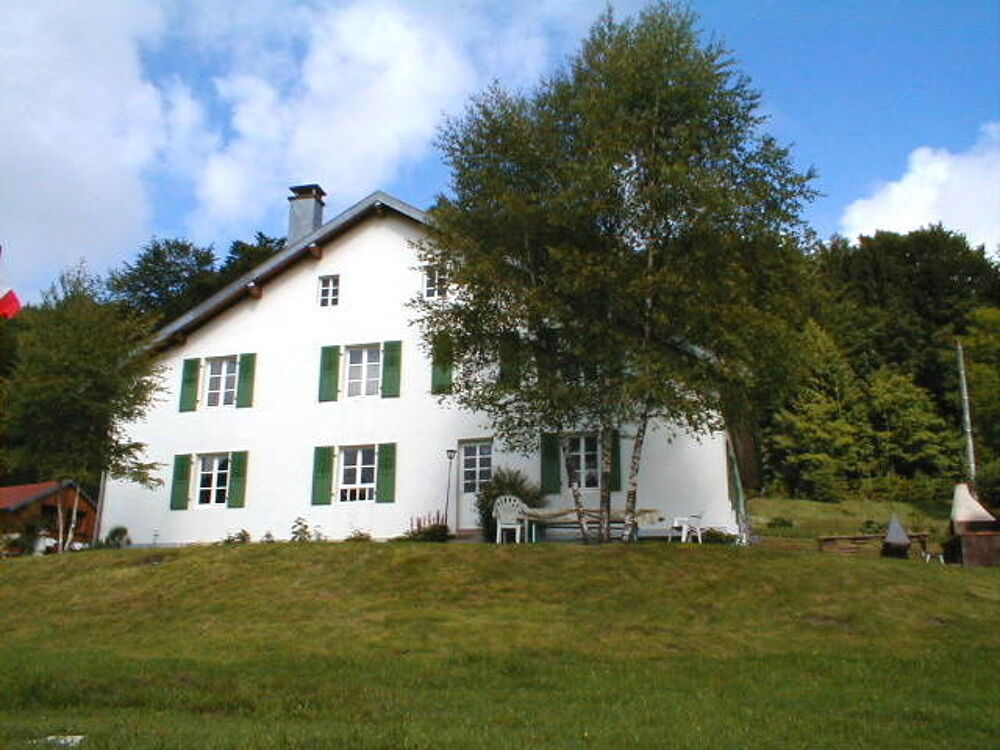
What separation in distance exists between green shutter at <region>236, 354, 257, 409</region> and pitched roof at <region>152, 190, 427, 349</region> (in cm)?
145

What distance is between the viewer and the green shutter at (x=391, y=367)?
2250 cm

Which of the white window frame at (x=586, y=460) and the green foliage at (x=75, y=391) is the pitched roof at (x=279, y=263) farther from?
the white window frame at (x=586, y=460)

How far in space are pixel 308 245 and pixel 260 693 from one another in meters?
15.8

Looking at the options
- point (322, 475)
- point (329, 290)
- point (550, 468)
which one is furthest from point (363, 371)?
point (550, 468)

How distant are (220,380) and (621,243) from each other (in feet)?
37.9

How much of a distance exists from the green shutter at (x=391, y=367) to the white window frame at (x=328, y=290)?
202 cm

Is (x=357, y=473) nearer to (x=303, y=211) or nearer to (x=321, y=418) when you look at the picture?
(x=321, y=418)

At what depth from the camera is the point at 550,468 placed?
20688 mm

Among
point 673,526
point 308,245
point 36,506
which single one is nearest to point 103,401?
A: point 308,245

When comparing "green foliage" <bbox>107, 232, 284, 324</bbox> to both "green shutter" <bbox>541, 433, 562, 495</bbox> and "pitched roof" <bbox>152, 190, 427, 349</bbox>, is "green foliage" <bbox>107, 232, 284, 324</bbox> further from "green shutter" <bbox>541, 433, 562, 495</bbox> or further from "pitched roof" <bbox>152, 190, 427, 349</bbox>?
"green shutter" <bbox>541, 433, 562, 495</bbox>

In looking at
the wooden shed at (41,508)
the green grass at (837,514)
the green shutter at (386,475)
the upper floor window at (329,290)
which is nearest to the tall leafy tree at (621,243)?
the green shutter at (386,475)

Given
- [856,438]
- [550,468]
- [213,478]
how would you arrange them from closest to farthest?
[550,468] → [213,478] → [856,438]

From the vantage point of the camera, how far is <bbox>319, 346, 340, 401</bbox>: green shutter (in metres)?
23.0

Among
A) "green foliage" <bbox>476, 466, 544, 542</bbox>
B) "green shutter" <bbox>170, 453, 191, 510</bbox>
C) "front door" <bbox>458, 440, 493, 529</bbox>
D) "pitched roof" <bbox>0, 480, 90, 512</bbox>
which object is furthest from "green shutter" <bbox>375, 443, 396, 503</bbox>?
"pitched roof" <bbox>0, 480, 90, 512</bbox>
